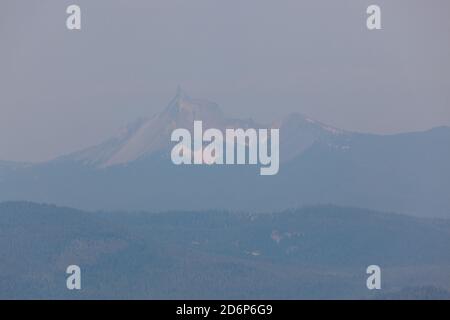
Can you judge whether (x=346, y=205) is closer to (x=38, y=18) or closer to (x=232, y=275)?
(x=232, y=275)

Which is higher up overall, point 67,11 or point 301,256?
point 67,11

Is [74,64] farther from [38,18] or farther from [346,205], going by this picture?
[346,205]

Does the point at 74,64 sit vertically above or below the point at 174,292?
above

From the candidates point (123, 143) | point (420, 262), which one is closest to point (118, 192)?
point (123, 143)

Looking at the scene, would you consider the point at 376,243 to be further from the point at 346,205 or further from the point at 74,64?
the point at 74,64

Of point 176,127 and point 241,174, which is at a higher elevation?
point 176,127

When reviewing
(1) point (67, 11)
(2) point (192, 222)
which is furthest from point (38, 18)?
(2) point (192, 222)
